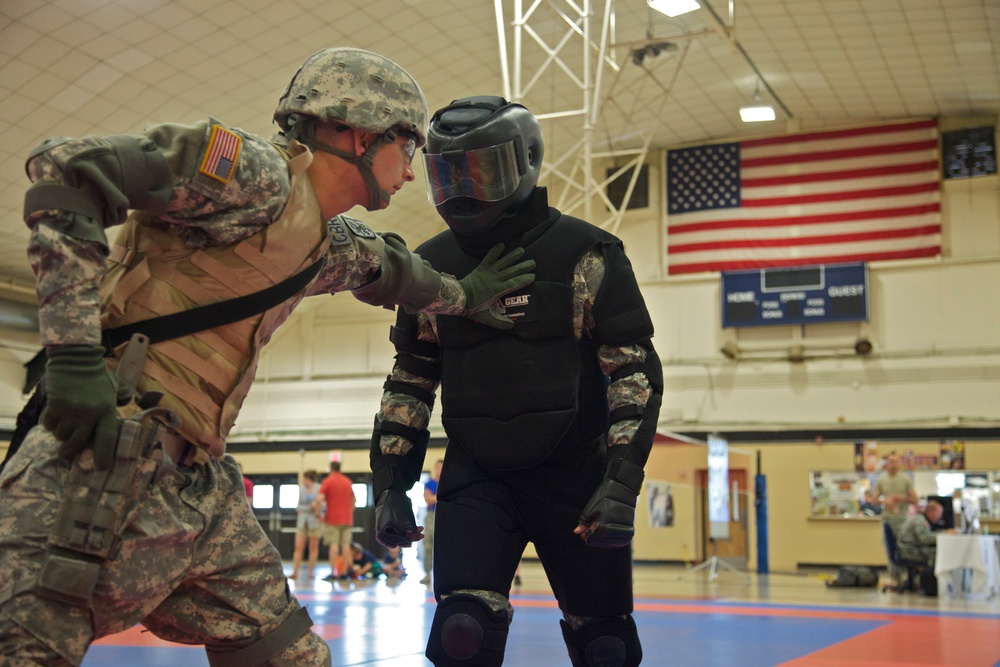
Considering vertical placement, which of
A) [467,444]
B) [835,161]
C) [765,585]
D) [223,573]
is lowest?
[765,585]

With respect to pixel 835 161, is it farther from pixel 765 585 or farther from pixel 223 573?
pixel 223 573

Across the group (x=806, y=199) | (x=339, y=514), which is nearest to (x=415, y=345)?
(x=339, y=514)

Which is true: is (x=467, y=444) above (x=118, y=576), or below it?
above

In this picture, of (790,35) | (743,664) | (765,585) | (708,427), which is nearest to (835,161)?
(790,35)

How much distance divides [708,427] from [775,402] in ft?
4.95

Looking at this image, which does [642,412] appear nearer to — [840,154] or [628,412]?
[628,412]

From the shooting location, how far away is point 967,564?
13.9 meters

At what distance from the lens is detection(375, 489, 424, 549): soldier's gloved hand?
3.35 meters

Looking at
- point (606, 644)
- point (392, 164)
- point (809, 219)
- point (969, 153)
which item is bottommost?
point (606, 644)

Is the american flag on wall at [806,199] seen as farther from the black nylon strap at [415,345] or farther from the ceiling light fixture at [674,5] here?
the black nylon strap at [415,345]

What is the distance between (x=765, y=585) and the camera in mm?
15914

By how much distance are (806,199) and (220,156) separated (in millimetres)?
21216

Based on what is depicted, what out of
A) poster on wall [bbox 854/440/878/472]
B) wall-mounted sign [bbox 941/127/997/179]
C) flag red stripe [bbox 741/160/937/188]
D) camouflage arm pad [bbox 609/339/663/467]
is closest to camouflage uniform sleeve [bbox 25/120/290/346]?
camouflage arm pad [bbox 609/339/663/467]

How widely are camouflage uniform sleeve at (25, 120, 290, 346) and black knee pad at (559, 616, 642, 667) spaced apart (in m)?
1.69
